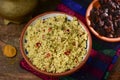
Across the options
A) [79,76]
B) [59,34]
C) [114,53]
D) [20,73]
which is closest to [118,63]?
[114,53]

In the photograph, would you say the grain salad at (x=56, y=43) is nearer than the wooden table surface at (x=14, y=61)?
Yes

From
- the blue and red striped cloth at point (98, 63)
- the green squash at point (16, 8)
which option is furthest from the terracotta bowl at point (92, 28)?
the green squash at point (16, 8)

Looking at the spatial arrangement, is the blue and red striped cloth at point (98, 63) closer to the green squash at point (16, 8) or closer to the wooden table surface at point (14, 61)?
the wooden table surface at point (14, 61)

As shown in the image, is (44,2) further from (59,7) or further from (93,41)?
(93,41)

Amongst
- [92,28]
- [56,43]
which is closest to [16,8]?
[56,43]

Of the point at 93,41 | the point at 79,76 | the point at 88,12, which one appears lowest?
the point at 79,76

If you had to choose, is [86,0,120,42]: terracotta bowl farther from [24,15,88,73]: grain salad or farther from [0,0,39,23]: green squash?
[0,0,39,23]: green squash
